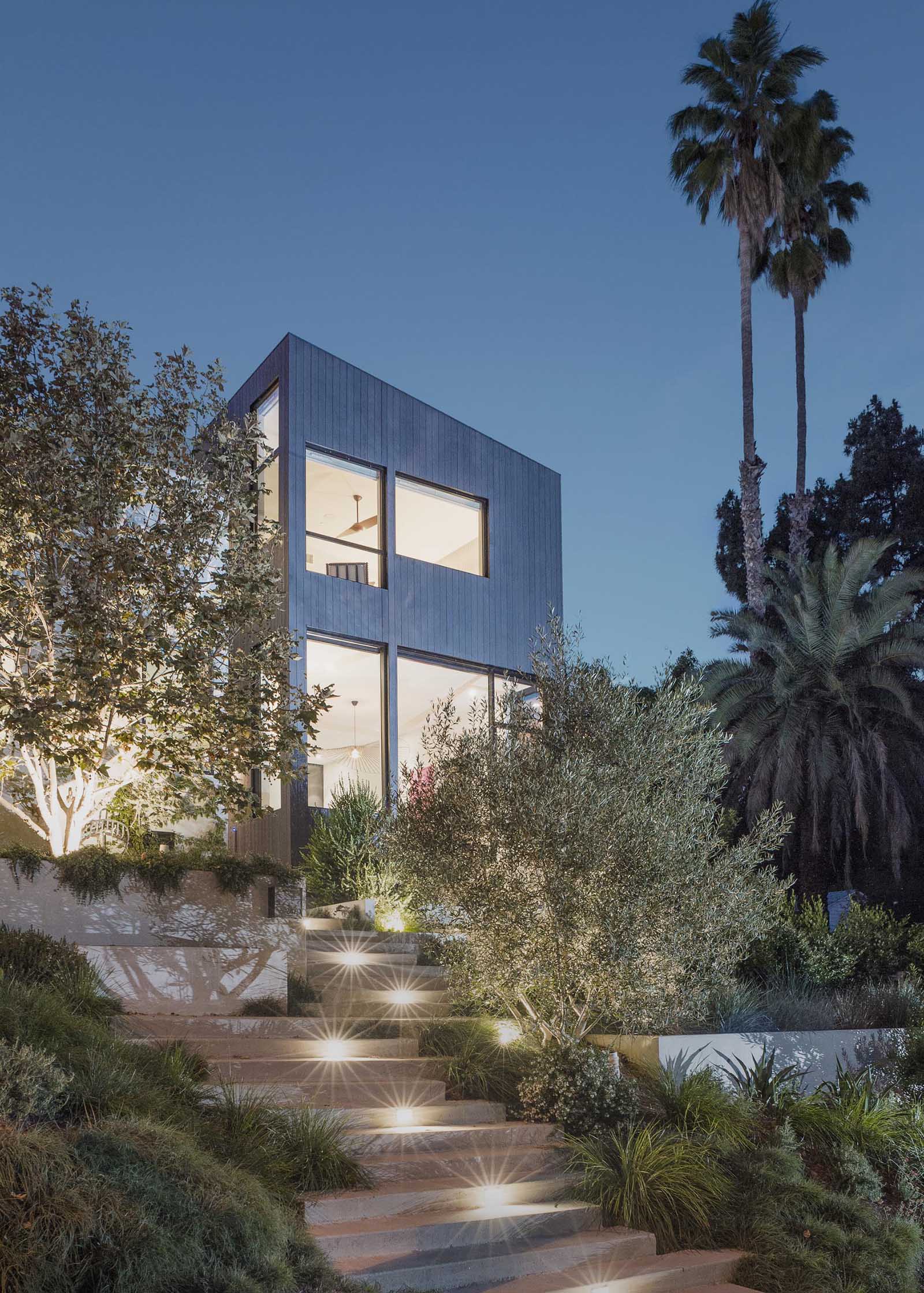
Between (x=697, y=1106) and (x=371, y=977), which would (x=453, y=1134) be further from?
(x=371, y=977)

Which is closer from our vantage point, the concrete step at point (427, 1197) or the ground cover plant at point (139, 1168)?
the ground cover plant at point (139, 1168)

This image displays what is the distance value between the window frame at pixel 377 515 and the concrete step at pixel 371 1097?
8.51m

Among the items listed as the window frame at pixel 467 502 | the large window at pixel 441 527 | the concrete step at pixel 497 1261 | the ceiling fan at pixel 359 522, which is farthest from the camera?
the large window at pixel 441 527

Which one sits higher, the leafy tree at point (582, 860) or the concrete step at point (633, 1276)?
the leafy tree at point (582, 860)

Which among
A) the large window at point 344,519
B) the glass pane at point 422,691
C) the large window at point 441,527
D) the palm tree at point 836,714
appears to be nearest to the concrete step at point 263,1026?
the glass pane at point 422,691

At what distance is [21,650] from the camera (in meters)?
9.86

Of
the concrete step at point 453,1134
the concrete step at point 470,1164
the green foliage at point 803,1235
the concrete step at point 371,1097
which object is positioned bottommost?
the green foliage at point 803,1235

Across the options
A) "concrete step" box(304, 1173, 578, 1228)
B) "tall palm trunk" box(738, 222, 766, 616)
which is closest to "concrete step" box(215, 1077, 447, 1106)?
"concrete step" box(304, 1173, 578, 1228)

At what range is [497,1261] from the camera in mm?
6293

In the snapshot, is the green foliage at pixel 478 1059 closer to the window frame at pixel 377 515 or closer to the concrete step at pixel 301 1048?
the concrete step at pixel 301 1048

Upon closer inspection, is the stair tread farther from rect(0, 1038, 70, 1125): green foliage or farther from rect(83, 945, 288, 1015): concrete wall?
rect(83, 945, 288, 1015): concrete wall

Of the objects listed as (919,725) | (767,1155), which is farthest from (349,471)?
(767,1155)

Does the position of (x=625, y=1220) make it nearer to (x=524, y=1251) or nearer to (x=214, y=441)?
(x=524, y=1251)

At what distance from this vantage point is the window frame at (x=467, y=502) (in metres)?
17.0
